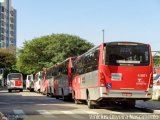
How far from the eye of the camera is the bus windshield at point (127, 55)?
21.8 meters

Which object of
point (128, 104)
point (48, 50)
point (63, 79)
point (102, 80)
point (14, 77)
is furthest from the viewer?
point (48, 50)

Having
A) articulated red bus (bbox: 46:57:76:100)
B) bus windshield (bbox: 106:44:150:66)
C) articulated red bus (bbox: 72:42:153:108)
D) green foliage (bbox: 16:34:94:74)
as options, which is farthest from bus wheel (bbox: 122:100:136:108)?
green foliage (bbox: 16:34:94:74)

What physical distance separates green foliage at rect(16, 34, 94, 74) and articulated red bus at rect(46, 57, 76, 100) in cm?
3715

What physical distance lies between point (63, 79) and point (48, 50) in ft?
160

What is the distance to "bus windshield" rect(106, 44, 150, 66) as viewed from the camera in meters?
21.8

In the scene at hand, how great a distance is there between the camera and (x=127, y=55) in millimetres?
21953

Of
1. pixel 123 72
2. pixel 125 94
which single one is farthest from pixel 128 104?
pixel 123 72

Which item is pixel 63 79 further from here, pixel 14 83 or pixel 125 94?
pixel 14 83

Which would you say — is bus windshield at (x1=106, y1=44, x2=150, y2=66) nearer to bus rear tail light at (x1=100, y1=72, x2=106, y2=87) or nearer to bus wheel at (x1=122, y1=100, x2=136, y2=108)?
bus rear tail light at (x1=100, y1=72, x2=106, y2=87)

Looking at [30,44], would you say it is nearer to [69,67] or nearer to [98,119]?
[69,67]

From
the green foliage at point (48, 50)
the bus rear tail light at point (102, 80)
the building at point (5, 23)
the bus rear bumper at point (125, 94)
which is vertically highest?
the building at point (5, 23)

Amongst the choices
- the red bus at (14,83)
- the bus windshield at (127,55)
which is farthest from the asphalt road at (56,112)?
the red bus at (14,83)

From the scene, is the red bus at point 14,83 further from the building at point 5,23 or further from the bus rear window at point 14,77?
the building at point 5,23

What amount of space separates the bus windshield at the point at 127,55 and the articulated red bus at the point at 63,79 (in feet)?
33.3
